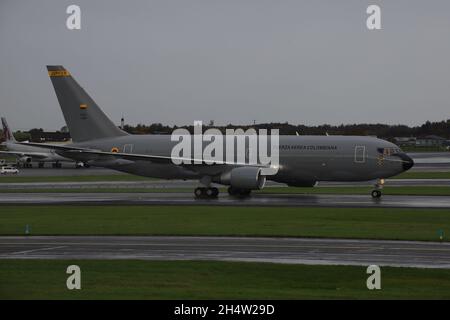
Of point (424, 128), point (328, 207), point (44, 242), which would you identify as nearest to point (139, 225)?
point (44, 242)

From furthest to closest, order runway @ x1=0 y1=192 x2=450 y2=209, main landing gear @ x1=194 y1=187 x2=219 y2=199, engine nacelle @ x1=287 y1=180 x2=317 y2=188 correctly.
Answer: engine nacelle @ x1=287 y1=180 x2=317 y2=188 → main landing gear @ x1=194 y1=187 x2=219 y2=199 → runway @ x1=0 y1=192 x2=450 y2=209

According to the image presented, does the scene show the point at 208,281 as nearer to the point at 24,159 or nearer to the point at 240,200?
the point at 240,200

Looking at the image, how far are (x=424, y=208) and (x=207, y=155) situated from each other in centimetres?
1694

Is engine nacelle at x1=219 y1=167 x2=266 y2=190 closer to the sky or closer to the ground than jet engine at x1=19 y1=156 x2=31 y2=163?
closer to the sky

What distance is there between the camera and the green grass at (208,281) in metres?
20.1

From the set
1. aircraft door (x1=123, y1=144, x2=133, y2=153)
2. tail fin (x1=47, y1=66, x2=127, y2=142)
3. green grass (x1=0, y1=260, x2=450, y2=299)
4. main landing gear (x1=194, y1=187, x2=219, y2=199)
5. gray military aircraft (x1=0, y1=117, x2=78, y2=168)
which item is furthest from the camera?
gray military aircraft (x1=0, y1=117, x2=78, y2=168)

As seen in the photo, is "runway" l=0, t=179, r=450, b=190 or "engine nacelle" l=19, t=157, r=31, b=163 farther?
"engine nacelle" l=19, t=157, r=31, b=163

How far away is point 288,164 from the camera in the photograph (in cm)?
5344

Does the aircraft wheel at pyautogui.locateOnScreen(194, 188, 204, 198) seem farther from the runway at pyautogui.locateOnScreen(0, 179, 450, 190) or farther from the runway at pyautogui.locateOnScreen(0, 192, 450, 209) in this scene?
the runway at pyautogui.locateOnScreen(0, 179, 450, 190)

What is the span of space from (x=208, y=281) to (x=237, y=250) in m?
6.30

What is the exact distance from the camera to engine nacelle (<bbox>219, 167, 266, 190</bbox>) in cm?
5112

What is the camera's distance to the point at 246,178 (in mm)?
51188

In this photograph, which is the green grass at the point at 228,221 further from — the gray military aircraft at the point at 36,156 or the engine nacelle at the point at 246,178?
the gray military aircraft at the point at 36,156

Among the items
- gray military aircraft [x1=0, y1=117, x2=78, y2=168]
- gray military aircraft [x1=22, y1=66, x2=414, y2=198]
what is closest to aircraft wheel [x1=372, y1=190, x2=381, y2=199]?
gray military aircraft [x1=22, y1=66, x2=414, y2=198]
